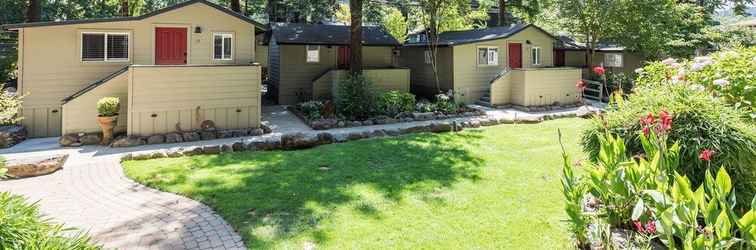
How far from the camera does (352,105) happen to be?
1398cm

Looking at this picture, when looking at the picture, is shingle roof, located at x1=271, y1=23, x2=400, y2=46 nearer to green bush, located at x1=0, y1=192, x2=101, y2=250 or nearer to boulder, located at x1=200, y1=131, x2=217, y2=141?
boulder, located at x1=200, y1=131, x2=217, y2=141

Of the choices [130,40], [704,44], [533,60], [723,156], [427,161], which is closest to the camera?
[723,156]

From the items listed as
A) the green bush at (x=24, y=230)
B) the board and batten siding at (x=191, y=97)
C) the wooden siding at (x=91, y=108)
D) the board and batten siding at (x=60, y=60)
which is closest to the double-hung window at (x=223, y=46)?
the board and batten siding at (x=60, y=60)

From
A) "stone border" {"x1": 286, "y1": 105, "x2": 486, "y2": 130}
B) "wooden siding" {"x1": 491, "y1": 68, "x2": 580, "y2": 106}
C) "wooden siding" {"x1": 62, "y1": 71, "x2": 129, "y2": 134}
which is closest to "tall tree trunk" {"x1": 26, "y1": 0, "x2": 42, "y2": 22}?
"wooden siding" {"x1": 62, "y1": 71, "x2": 129, "y2": 134}

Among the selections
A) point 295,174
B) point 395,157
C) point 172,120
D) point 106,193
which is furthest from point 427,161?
point 172,120

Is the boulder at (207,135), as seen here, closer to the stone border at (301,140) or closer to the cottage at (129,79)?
the cottage at (129,79)

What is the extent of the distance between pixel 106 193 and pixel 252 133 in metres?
5.29

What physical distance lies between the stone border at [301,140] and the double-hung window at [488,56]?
18.2 feet

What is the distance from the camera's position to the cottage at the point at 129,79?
10898 mm

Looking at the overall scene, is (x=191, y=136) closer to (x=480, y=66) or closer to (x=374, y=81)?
(x=374, y=81)

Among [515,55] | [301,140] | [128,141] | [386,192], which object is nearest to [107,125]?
[128,141]

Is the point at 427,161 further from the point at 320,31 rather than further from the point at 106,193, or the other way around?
the point at 320,31

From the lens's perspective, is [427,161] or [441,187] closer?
[441,187]

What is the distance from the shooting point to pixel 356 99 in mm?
14047
